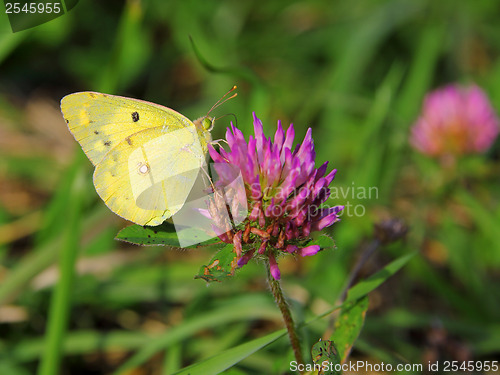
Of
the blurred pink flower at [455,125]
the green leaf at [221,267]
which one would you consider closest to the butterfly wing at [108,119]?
the green leaf at [221,267]

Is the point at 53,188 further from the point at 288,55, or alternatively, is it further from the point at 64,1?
the point at 288,55

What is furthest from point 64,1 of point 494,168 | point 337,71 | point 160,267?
point 494,168

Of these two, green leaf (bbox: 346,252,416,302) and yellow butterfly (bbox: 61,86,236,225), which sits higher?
yellow butterfly (bbox: 61,86,236,225)

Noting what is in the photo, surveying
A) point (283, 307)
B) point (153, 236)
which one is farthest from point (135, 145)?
point (283, 307)

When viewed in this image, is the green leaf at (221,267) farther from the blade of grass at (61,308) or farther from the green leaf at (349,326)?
→ the blade of grass at (61,308)

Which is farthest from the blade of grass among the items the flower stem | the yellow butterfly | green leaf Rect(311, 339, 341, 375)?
green leaf Rect(311, 339, 341, 375)

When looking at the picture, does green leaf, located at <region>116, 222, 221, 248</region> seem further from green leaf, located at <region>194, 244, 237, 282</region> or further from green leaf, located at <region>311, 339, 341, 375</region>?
green leaf, located at <region>311, 339, 341, 375</region>
